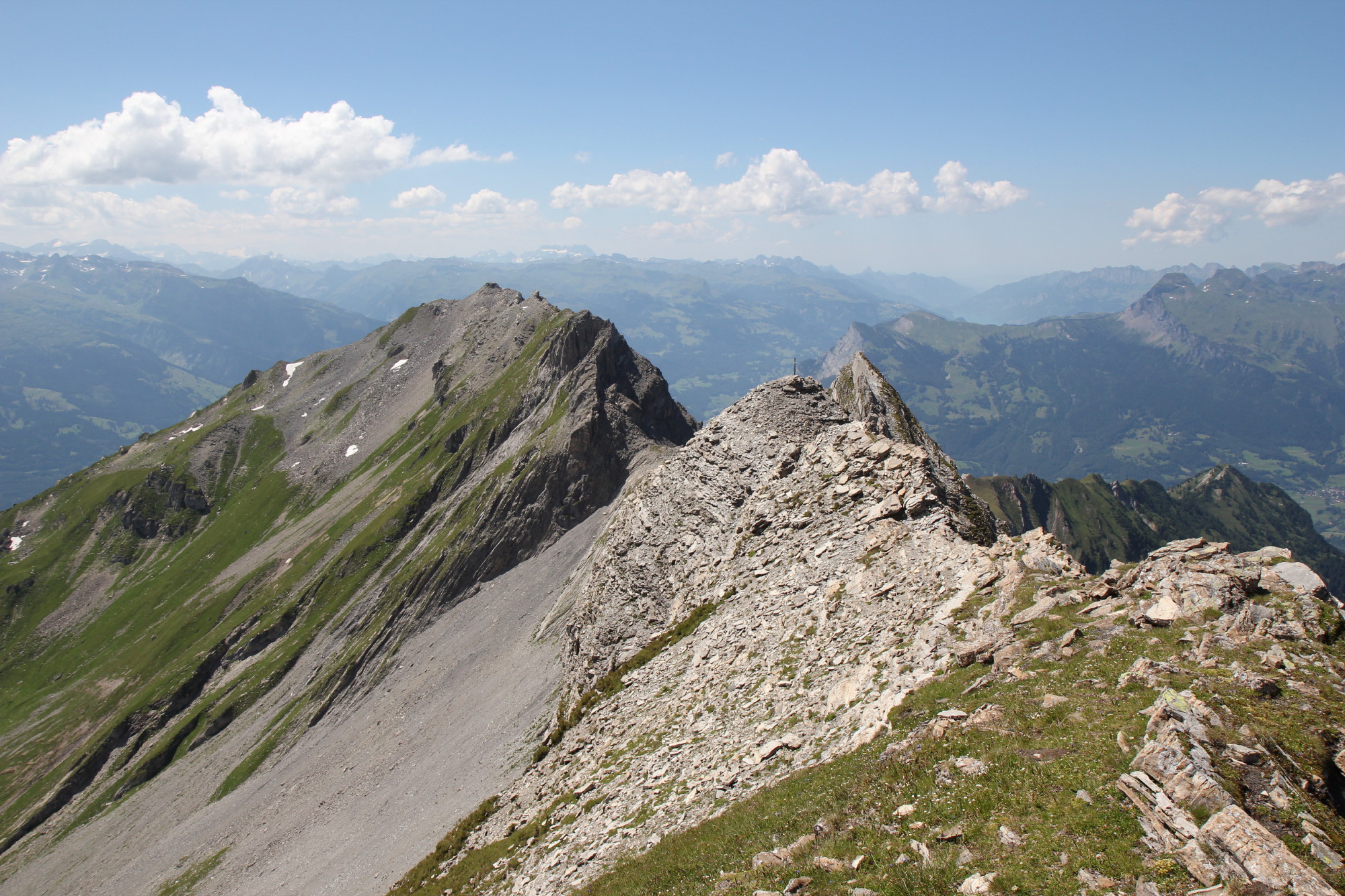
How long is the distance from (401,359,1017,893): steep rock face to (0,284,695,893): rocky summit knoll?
683 inches

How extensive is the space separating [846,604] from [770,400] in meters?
28.2

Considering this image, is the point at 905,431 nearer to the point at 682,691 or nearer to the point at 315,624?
the point at 682,691

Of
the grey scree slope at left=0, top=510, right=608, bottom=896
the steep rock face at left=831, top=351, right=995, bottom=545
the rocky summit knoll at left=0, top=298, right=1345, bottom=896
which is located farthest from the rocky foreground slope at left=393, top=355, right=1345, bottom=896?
the grey scree slope at left=0, top=510, right=608, bottom=896

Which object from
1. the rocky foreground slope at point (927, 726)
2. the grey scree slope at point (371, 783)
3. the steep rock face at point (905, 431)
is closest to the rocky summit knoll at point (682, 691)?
the rocky foreground slope at point (927, 726)

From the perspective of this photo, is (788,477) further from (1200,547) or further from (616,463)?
(616,463)

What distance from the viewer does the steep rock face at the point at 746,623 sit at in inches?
1035

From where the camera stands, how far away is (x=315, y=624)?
381ft

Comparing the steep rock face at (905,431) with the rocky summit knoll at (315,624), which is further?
the rocky summit knoll at (315,624)

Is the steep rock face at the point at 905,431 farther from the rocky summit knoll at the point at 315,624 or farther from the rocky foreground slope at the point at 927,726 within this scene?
the rocky summit knoll at the point at 315,624

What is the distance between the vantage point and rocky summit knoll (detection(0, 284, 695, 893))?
228ft

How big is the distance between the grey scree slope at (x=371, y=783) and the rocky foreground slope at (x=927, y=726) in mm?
14286

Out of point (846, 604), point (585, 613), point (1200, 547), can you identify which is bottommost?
point (585, 613)

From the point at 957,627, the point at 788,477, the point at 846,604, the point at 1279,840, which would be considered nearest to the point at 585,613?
the point at 788,477

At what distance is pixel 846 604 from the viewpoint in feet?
106
